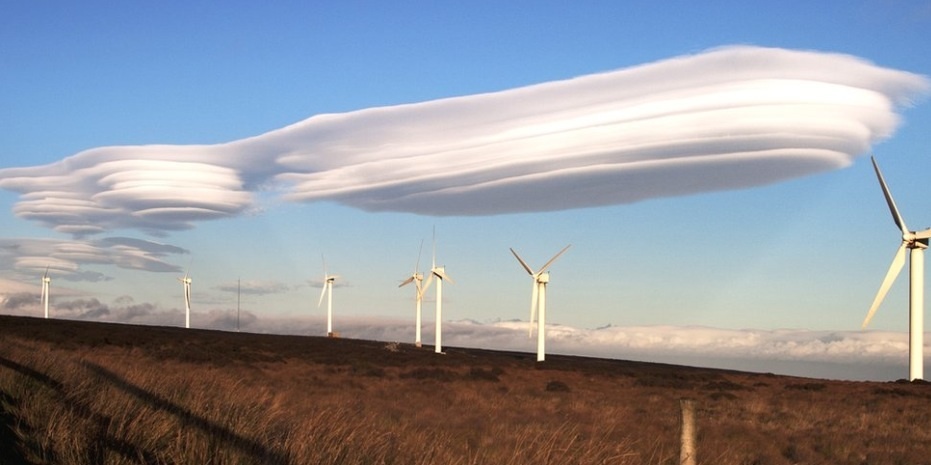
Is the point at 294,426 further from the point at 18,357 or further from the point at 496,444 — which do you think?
the point at 18,357

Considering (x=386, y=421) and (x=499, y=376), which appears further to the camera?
(x=499, y=376)

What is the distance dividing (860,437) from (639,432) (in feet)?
22.7

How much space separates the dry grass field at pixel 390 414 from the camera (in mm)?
12242

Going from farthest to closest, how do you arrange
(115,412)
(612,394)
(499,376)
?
1. (499,376)
2. (612,394)
3. (115,412)

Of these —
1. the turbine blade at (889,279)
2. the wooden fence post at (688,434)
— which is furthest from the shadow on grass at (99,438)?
the turbine blade at (889,279)

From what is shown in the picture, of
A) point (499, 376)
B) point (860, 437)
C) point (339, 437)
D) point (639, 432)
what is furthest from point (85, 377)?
point (499, 376)

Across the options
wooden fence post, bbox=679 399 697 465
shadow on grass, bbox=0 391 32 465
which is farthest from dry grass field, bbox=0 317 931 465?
wooden fence post, bbox=679 399 697 465

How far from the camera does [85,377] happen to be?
1942 cm

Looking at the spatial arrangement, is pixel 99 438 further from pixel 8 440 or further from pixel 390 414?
pixel 390 414

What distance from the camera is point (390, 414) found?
28.3 meters

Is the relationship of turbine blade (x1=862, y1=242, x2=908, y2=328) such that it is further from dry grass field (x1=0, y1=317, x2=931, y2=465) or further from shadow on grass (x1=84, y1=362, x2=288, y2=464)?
shadow on grass (x1=84, y1=362, x2=288, y2=464)

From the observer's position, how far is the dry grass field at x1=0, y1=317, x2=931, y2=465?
1224cm

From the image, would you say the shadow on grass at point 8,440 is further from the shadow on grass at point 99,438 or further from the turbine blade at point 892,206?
the turbine blade at point 892,206

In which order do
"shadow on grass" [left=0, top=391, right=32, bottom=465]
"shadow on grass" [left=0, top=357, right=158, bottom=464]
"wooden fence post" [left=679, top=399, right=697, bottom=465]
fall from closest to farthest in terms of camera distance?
"wooden fence post" [left=679, top=399, right=697, bottom=465], "shadow on grass" [left=0, top=357, right=158, bottom=464], "shadow on grass" [left=0, top=391, right=32, bottom=465]
